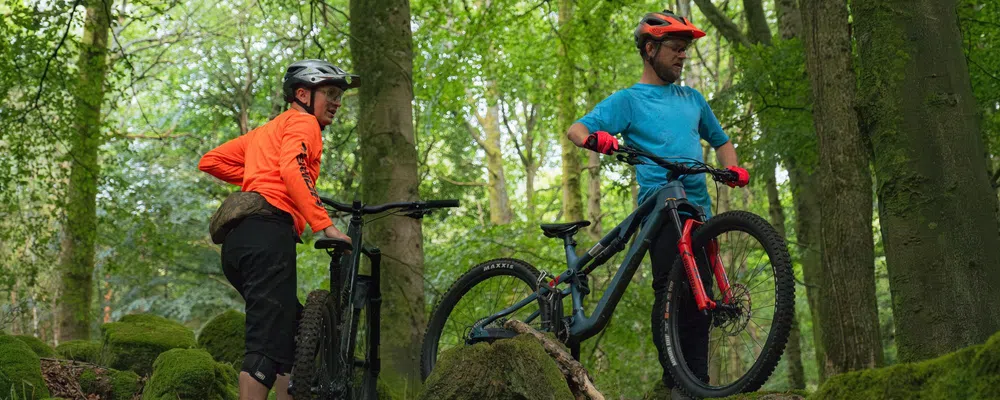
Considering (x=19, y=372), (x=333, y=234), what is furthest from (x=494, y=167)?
Result: (x=333, y=234)

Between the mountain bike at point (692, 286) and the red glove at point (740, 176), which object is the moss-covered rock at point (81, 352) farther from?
the red glove at point (740, 176)

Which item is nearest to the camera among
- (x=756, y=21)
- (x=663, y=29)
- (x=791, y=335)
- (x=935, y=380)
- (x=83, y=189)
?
(x=935, y=380)

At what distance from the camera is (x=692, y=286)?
4684mm

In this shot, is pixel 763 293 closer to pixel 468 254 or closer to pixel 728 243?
pixel 728 243

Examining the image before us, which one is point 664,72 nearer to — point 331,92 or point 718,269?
point 718,269

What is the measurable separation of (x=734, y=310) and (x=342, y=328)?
6.04ft

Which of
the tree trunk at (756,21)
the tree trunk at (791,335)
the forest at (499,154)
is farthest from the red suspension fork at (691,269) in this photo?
the tree trunk at (791,335)

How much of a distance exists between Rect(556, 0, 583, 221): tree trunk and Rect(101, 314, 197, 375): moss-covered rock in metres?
8.45

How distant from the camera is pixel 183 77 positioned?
70.3 ft

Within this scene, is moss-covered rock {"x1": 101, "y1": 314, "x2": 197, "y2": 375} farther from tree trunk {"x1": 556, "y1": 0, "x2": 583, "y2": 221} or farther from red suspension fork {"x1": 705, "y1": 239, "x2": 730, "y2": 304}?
tree trunk {"x1": 556, "y1": 0, "x2": 583, "y2": 221}

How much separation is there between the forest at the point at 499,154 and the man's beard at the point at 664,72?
2.39ft

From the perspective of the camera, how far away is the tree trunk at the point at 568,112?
15.4m

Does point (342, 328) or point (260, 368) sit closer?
point (260, 368)

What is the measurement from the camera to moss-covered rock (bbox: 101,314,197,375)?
292 inches
